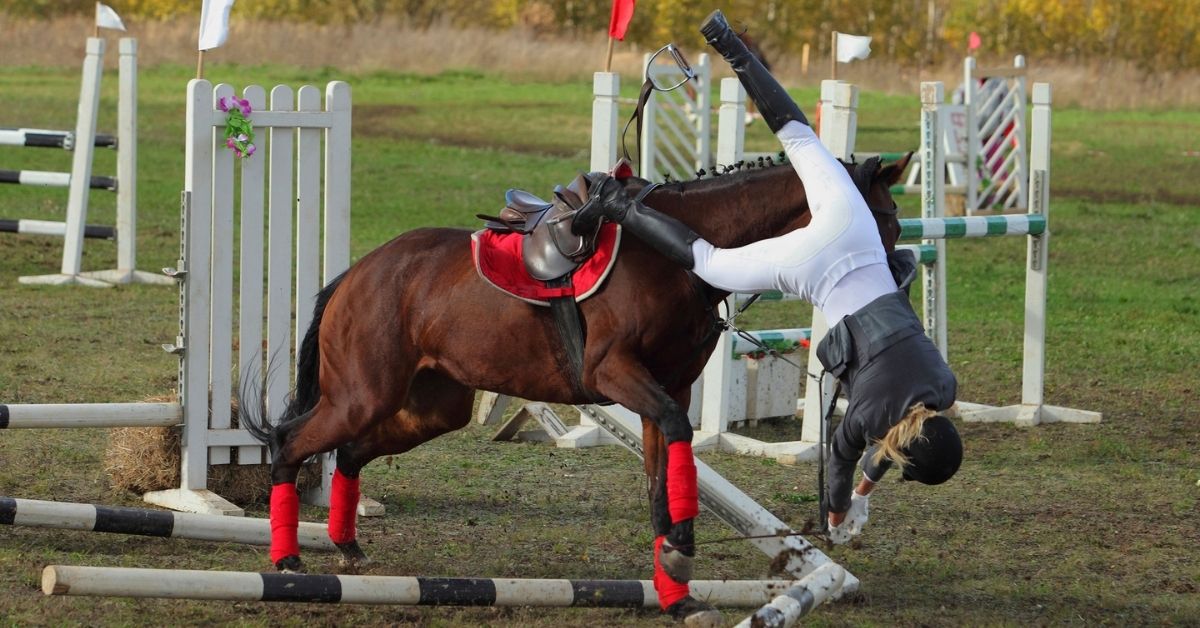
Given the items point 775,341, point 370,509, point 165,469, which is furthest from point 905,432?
point 775,341

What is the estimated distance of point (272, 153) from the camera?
6.11 meters

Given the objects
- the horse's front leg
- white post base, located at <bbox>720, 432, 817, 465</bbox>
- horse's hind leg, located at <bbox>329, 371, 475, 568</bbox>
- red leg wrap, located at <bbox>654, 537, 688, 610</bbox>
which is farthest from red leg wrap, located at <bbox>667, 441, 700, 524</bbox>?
white post base, located at <bbox>720, 432, 817, 465</bbox>

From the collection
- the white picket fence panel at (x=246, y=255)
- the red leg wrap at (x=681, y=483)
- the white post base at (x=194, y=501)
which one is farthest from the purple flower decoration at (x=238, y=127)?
the red leg wrap at (x=681, y=483)

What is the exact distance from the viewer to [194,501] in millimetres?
5984

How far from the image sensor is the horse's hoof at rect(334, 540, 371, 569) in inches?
211

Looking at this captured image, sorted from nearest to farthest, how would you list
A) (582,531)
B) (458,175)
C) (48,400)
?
(582,531) < (48,400) < (458,175)

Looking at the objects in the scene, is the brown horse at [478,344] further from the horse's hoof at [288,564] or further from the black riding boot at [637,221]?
the black riding boot at [637,221]

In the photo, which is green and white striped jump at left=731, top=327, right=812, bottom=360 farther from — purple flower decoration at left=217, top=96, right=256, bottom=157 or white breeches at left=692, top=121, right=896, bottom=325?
white breeches at left=692, top=121, right=896, bottom=325

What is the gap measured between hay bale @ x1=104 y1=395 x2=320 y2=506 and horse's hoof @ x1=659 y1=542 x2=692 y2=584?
6.71 ft

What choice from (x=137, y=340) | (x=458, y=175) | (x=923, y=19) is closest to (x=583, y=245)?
(x=137, y=340)

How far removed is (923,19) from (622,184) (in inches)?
1816

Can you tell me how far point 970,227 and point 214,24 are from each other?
12.2 feet

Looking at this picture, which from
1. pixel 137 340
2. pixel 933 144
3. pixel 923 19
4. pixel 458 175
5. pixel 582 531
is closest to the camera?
pixel 582 531

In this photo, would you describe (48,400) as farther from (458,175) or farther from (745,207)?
(458,175)
